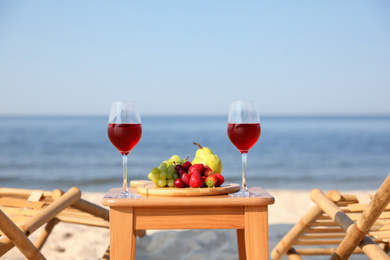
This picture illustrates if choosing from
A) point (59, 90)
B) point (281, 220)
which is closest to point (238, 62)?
point (59, 90)

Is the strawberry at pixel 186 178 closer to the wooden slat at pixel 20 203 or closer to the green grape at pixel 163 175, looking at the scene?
the green grape at pixel 163 175

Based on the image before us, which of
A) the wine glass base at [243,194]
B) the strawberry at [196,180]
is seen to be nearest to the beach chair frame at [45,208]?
the strawberry at [196,180]

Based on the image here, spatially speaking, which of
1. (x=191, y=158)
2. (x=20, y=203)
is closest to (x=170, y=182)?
(x=20, y=203)

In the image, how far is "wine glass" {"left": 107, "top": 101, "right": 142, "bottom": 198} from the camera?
169cm

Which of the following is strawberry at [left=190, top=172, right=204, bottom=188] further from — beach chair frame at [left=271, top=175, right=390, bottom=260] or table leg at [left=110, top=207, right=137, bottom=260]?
beach chair frame at [left=271, top=175, right=390, bottom=260]

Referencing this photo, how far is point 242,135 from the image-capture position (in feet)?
5.59

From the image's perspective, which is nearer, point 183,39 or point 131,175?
point 131,175

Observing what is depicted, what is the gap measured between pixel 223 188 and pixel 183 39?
109ft

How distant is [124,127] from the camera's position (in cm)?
170

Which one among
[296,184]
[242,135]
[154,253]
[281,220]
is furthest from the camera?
[296,184]

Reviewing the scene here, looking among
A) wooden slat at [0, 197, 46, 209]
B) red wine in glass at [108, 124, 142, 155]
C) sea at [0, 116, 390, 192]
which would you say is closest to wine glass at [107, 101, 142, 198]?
red wine in glass at [108, 124, 142, 155]

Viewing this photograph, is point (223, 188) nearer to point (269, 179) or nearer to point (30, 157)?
point (269, 179)

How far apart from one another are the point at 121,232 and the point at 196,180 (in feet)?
1.09

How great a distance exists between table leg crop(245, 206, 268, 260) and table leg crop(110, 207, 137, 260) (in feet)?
1.36
